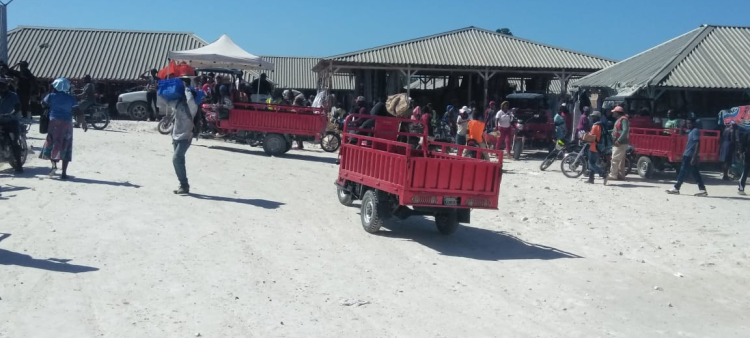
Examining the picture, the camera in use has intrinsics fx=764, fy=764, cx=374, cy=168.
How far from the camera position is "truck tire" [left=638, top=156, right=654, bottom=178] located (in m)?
19.3

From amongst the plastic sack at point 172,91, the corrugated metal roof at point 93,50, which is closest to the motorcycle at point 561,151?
the plastic sack at point 172,91

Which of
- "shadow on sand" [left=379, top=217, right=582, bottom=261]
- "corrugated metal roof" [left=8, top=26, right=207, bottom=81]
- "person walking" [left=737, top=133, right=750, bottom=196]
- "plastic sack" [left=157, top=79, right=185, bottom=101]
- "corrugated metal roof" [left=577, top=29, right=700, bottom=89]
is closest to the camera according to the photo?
"shadow on sand" [left=379, top=217, right=582, bottom=261]

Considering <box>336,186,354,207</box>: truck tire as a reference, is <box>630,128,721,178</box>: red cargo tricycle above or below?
above

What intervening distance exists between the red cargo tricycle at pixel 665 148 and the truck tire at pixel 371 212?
35.4 ft

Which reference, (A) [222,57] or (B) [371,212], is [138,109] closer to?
(A) [222,57]

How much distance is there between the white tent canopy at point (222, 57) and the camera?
2462 centimetres

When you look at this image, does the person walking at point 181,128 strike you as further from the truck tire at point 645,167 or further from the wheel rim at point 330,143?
the truck tire at point 645,167

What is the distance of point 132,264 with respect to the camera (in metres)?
8.06

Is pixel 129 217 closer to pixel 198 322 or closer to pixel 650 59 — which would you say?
pixel 198 322

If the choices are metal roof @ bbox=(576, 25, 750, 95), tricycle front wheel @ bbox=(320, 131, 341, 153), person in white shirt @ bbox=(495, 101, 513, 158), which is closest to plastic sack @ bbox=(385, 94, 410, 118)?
tricycle front wheel @ bbox=(320, 131, 341, 153)

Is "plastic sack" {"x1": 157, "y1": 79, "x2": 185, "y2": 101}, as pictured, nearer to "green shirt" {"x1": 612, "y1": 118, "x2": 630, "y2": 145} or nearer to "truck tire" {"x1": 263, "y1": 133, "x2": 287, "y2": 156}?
"truck tire" {"x1": 263, "y1": 133, "x2": 287, "y2": 156}

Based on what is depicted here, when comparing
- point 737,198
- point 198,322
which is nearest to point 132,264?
point 198,322

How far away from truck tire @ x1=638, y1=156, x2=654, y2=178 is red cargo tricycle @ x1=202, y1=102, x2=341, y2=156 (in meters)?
8.46

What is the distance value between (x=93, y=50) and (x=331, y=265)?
128 ft
